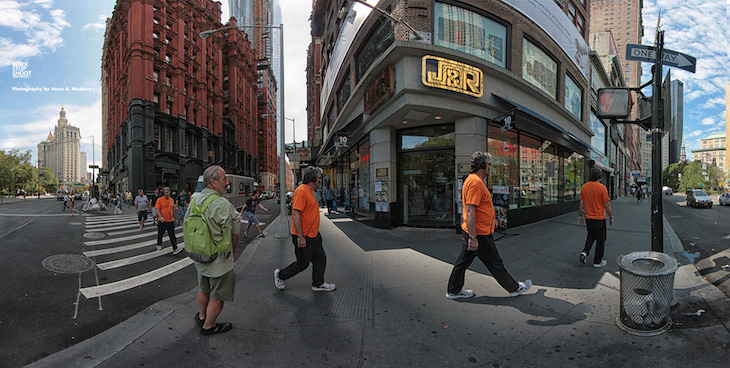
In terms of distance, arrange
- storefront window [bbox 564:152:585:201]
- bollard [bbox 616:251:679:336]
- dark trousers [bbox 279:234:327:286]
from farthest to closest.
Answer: storefront window [bbox 564:152:585:201] → dark trousers [bbox 279:234:327:286] → bollard [bbox 616:251:679:336]

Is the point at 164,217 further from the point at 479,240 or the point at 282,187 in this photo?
the point at 479,240

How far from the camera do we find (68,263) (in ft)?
19.2

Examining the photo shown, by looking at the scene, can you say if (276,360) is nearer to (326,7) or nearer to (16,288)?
(16,288)

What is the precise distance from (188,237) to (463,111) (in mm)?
8503

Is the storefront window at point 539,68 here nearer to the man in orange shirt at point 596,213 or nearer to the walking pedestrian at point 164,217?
the man in orange shirt at point 596,213

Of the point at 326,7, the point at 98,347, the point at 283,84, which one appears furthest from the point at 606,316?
the point at 326,7

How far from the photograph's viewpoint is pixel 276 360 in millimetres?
2727

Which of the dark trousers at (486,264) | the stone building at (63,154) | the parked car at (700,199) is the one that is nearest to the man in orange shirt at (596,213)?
the dark trousers at (486,264)

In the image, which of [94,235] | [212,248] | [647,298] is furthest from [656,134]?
[94,235]

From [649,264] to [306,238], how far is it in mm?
4164

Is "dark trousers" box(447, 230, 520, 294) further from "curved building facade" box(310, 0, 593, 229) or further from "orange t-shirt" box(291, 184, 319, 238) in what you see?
"curved building facade" box(310, 0, 593, 229)

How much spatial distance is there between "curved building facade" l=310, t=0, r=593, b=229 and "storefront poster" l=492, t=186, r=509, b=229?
0.03 m

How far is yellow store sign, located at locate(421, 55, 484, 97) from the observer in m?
8.72

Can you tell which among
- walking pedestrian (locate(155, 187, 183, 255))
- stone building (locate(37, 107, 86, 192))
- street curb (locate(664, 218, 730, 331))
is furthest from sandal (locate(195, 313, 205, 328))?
stone building (locate(37, 107, 86, 192))
